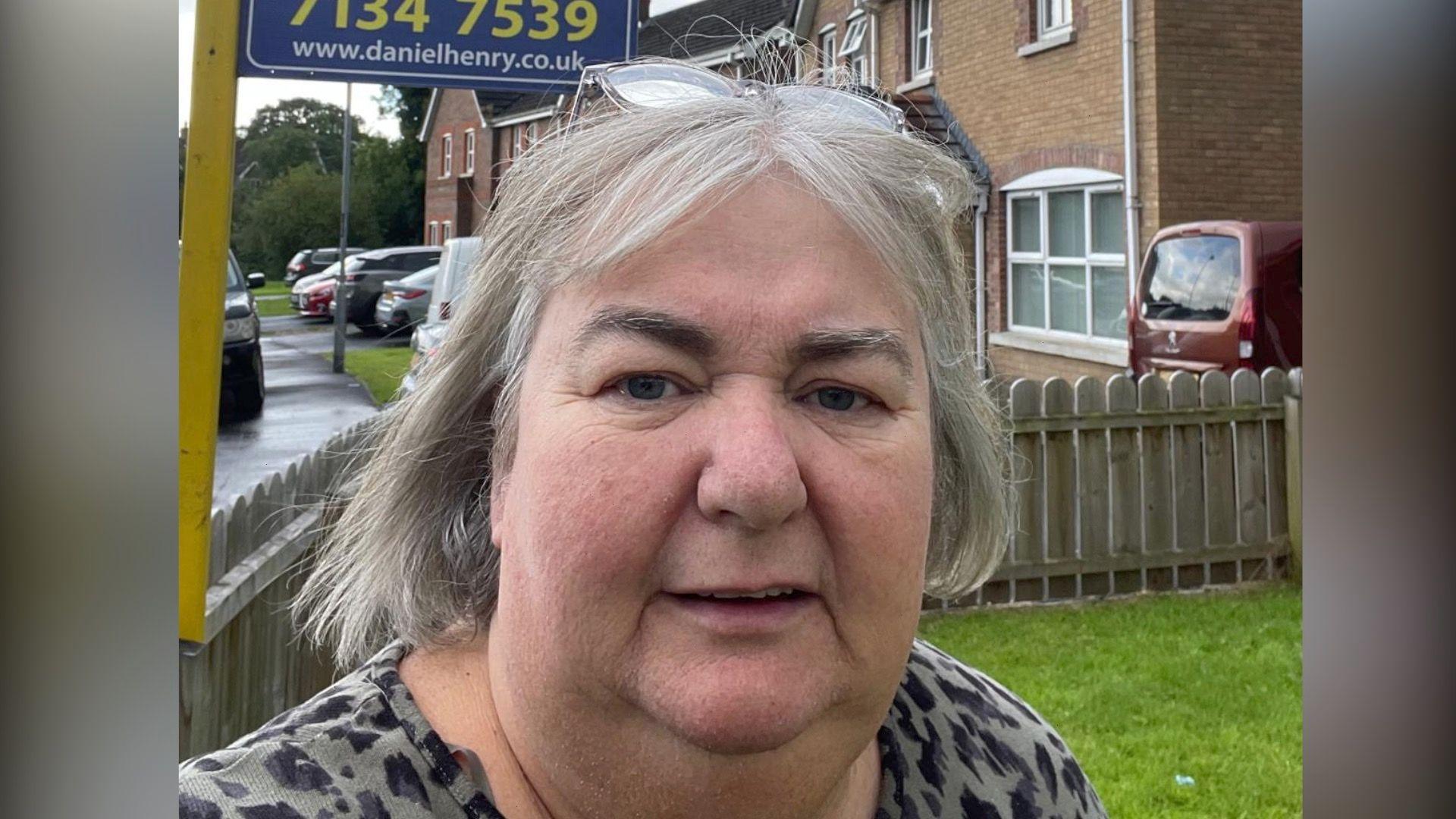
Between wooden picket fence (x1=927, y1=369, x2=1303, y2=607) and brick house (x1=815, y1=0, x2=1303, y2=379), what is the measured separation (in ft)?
5.75

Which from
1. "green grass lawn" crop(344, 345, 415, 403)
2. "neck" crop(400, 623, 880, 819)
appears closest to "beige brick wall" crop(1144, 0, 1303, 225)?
"green grass lawn" crop(344, 345, 415, 403)

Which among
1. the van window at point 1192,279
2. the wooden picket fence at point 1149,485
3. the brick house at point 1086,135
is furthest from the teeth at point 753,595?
the van window at point 1192,279

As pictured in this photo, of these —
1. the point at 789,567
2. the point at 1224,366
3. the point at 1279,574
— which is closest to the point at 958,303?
the point at 789,567

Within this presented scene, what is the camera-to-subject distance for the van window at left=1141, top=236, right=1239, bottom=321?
17.5ft

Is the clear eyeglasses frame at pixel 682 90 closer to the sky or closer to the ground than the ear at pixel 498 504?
closer to the sky

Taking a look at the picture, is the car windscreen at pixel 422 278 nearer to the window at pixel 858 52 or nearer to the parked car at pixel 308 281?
the parked car at pixel 308 281

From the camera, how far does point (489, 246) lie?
86 cm

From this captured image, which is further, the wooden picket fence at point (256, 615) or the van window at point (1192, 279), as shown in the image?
the van window at point (1192, 279)

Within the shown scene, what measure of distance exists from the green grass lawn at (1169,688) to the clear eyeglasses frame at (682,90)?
51.3 inches

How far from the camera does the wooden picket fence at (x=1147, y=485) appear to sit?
4012mm
